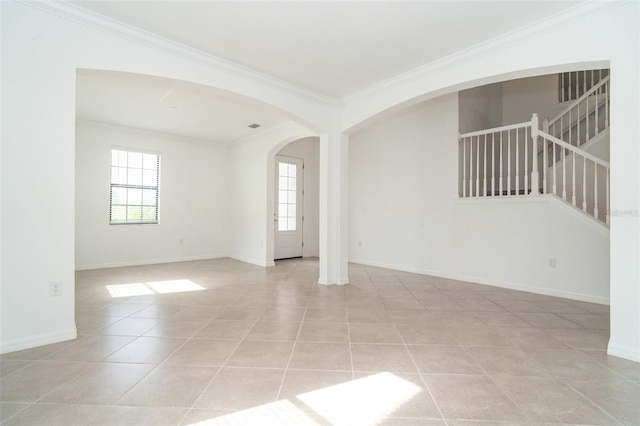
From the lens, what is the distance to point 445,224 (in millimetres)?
5309

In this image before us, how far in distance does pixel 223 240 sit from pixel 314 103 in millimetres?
4617

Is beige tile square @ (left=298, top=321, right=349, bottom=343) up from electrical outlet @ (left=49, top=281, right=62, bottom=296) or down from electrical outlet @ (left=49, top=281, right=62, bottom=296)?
down

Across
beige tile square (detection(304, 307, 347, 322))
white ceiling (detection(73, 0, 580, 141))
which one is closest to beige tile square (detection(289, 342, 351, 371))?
beige tile square (detection(304, 307, 347, 322))

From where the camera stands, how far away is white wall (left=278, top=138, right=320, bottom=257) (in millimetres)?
7754

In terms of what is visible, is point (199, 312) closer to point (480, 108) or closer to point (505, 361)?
point (505, 361)

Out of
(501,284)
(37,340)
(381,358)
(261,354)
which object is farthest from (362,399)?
(501,284)

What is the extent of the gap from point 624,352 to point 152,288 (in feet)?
17.5

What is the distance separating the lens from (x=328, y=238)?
471 cm

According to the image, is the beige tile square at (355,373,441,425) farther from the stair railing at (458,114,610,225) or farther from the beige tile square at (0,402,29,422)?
the stair railing at (458,114,610,225)

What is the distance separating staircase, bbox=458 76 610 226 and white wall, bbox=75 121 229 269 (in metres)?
5.59

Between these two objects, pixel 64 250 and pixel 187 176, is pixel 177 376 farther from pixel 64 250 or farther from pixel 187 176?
pixel 187 176

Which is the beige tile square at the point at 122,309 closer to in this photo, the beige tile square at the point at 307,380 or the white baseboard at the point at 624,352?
the beige tile square at the point at 307,380

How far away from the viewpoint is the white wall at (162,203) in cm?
587

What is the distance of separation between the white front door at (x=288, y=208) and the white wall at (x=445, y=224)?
1.43 m
